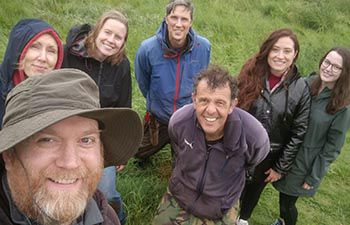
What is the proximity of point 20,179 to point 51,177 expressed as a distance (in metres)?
0.11

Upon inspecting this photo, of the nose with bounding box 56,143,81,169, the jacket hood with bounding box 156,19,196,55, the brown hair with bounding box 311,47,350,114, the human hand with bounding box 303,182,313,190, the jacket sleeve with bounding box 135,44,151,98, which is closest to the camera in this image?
the nose with bounding box 56,143,81,169

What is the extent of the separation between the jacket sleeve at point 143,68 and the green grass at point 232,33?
0.85 meters

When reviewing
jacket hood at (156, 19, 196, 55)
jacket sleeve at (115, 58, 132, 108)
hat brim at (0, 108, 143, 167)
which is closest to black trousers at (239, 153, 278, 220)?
jacket hood at (156, 19, 196, 55)

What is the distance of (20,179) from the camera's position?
51.8 inches

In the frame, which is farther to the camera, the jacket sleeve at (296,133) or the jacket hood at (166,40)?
the jacket hood at (166,40)

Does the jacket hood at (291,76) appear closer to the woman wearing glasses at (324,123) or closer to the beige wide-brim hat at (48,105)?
the woman wearing glasses at (324,123)

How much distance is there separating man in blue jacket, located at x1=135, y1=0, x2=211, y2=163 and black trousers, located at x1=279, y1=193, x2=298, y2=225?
4.14 feet

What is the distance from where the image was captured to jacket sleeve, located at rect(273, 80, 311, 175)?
3.04 metres

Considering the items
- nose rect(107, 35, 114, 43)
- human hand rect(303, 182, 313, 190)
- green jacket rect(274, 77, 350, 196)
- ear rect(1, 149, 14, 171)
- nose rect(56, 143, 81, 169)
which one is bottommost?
human hand rect(303, 182, 313, 190)

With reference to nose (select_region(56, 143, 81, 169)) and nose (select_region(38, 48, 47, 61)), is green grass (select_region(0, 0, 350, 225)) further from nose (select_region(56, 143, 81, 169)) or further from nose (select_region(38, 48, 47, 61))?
nose (select_region(56, 143, 81, 169))

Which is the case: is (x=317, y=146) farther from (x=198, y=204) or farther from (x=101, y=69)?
(x=101, y=69)

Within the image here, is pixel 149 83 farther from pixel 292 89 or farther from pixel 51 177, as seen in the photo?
pixel 51 177

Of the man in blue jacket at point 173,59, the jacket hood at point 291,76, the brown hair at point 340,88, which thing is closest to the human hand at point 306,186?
the brown hair at point 340,88

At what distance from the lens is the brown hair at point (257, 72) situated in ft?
10.1
